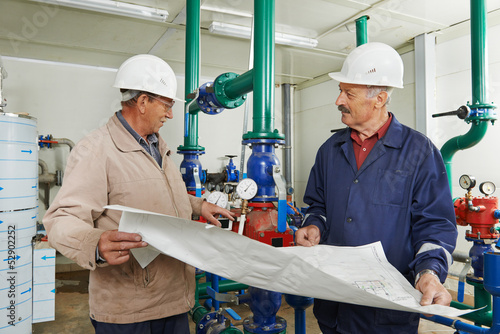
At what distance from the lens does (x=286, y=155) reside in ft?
19.4

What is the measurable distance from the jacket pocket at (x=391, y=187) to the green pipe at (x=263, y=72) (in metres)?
0.73

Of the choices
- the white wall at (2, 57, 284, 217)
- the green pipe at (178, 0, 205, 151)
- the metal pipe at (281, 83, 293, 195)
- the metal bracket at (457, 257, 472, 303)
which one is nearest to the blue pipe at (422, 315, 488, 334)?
the metal bracket at (457, 257, 472, 303)

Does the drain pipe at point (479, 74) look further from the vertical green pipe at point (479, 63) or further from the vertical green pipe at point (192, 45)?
the vertical green pipe at point (192, 45)

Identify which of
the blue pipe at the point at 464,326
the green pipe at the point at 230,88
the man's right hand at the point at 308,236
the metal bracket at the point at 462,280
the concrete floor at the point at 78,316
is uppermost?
the green pipe at the point at 230,88

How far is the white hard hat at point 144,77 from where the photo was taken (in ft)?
4.15

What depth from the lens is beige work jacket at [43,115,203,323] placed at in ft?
3.38

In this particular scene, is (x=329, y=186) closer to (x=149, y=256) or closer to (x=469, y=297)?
(x=149, y=256)

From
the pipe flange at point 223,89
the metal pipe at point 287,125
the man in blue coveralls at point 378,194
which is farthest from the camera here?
the metal pipe at point 287,125

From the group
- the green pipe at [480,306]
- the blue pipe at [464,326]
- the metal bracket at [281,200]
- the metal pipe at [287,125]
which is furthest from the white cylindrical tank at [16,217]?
the metal pipe at [287,125]

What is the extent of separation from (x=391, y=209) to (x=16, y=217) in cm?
230

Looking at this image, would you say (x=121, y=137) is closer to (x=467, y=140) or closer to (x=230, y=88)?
(x=230, y=88)

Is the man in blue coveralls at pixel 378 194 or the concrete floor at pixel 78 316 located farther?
the concrete floor at pixel 78 316

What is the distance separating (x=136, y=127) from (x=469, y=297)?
3.67 metres

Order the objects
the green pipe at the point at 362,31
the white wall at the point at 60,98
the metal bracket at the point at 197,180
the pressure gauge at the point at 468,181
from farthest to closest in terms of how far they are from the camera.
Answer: the white wall at the point at 60,98 → the green pipe at the point at 362,31 → the metal bracket at the point at 197,180 → the pressure gauge at the point at 468,181
